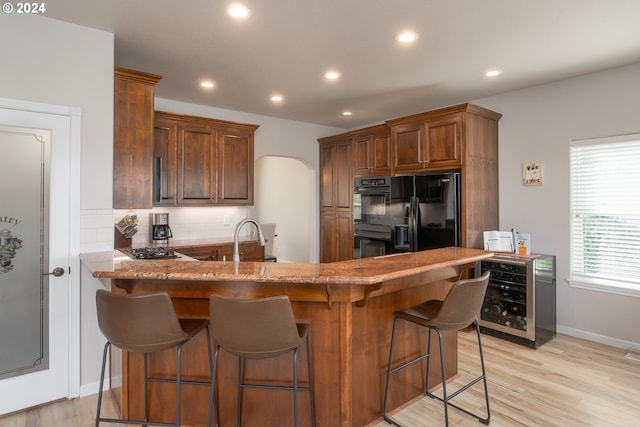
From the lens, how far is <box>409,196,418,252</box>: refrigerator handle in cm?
427

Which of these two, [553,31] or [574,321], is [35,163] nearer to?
[553,31]

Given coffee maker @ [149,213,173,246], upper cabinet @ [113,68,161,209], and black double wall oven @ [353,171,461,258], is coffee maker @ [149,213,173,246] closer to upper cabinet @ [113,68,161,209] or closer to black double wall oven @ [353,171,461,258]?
upper cabinet @ [113,68,161,209]

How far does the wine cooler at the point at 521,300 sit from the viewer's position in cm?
354

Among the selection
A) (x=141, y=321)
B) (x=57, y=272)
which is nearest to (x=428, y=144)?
(x=141, y=321)

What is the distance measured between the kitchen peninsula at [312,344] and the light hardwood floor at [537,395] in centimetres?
40

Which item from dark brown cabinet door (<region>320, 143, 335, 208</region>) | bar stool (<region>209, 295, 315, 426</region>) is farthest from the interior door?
dark brown cabinet door (<region>320, 143, 335, 208</region>)

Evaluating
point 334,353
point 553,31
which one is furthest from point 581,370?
point 553,31

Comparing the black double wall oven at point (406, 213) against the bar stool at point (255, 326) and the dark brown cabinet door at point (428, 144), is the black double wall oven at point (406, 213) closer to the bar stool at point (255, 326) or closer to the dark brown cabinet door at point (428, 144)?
the dark brown cabinet door at point (428, 144)

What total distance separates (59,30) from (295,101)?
257cm

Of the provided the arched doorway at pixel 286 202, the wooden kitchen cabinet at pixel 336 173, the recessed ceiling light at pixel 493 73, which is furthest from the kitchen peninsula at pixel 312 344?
A: the arched doorway at pixel 286 202

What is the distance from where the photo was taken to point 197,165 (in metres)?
4.43

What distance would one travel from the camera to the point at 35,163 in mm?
2445

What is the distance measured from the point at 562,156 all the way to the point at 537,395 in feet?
8.21

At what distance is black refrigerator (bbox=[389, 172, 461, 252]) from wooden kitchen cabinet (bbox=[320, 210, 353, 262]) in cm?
104
